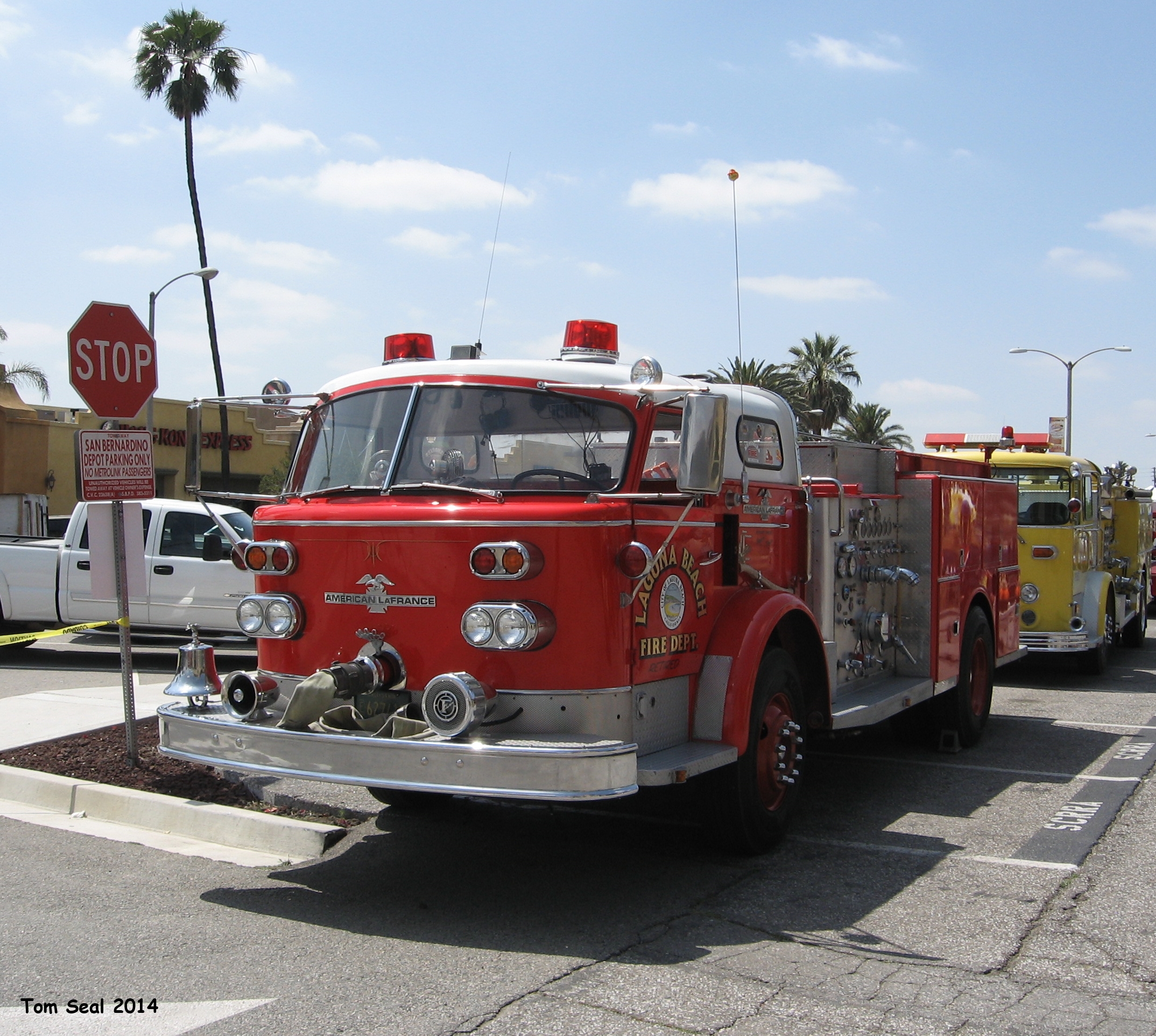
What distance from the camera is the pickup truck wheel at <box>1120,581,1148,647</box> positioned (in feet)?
55.9

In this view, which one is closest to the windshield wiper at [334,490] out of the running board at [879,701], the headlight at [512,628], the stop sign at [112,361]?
the headlight at [512,628]

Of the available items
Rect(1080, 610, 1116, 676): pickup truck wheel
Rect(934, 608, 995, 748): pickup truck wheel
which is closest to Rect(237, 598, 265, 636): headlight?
Rect(934, 608, 995, 748): pickup truck wheel

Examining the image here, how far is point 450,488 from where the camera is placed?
541 centimetres

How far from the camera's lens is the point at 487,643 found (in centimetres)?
499

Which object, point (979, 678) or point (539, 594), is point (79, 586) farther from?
point (539, 594)

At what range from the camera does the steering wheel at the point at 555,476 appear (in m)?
5.47

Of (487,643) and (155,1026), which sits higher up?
(487,643)

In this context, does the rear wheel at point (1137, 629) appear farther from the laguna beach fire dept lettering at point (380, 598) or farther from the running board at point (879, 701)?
the laguna beach fire dept lettering at point (380, 598)

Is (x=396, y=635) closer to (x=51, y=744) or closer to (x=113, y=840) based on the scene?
(x=113, y=840)

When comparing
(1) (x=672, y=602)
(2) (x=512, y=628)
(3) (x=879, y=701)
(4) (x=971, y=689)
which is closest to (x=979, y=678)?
(4) (x=971, y=689)

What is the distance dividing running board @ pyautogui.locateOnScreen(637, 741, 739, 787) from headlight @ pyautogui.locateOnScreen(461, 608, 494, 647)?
85 cm

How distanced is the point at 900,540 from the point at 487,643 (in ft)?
13.7

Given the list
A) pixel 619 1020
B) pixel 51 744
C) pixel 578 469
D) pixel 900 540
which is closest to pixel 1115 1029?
pixel 619 1020

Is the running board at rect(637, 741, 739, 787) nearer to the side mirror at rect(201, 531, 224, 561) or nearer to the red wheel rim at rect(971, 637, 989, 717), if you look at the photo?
the side mirror at rect(201, 531, 224, 561)
